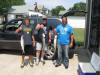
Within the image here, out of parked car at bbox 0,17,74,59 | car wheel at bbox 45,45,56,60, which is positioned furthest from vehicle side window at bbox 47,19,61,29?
car wheel at bbox 45,45,56,60

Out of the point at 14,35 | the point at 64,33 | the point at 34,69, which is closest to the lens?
the point at 64,33

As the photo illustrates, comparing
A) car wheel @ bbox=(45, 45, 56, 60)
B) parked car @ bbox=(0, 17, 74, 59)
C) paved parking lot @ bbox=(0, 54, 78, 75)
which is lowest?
paved parking lot @ bbox=(0, 54, 78, 75)

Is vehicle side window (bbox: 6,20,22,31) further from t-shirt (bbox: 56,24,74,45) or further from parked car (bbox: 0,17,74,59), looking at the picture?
t-shirt (bbox: 56,24,74,45)

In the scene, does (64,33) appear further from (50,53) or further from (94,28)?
(94,28)

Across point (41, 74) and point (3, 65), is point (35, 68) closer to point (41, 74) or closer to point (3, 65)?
point (41, 74)

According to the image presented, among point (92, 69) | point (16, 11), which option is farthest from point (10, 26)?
point (16, 11)

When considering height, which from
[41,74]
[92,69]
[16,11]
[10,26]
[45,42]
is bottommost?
[41,74]

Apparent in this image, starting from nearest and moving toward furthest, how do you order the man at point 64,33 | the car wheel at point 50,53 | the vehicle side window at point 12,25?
1. the man at point 64,33
2. the car wheel at point 50,53
3. the vehicle side window at point 12,25

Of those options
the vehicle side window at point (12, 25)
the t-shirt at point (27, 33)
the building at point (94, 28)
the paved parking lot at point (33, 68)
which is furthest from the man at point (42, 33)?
the building at point (94, 28)

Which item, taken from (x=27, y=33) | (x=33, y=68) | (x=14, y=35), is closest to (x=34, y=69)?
(x=33, y=68)

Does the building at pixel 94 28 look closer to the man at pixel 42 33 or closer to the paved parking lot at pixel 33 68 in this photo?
the paved parking lot at pixel 33 68

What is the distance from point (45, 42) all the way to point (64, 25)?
101 centimetres

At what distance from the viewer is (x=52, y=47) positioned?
6.50m

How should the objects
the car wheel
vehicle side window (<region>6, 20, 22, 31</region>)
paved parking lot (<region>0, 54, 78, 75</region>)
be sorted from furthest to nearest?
vehicle side window (<region>6, 20, 22, 31</region>), the car wheel, paved parking lot (<region>0, 54, 78, 75</region>)
